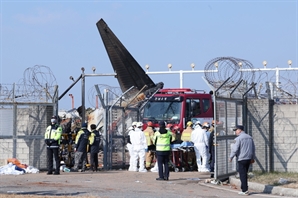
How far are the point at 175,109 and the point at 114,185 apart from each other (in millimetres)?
8461

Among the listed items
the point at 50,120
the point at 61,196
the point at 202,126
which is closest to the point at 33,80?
the point at 50,120

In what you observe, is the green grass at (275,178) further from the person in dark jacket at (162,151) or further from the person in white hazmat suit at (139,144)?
the person in white hazmat suit at (139,144)

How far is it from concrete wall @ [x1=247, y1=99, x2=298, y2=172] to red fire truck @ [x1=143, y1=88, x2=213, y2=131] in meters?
4.44

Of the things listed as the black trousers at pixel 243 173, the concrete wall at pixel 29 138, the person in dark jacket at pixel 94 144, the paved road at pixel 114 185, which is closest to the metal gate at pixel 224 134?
the paved road at pixel 114 185

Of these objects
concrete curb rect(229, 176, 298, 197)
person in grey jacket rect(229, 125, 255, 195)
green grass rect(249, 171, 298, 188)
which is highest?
person in grey jacket rect(229, 125, 255, 195)

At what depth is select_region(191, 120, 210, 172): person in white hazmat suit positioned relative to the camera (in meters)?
22.3

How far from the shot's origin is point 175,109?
25016 millimetres

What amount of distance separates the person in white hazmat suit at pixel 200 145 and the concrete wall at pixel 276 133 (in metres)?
2.06

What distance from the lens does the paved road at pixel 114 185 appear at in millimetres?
15130

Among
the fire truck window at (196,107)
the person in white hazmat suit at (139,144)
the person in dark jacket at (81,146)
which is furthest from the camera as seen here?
the fire truck window at (196,107)

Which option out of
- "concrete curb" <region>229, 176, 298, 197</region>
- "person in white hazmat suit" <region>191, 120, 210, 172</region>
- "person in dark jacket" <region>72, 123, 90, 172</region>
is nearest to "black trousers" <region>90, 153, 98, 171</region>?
"person in dark jacket" <region>72, 123, 90, 172</region>

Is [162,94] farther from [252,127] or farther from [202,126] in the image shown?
[252,127]

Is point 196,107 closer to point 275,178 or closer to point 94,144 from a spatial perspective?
point 94,144

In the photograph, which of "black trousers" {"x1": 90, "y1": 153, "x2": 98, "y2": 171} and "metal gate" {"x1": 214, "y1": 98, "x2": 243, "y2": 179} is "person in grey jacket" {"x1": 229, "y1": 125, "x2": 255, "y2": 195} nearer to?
"metal gate" {"x1": 214, "y1": 98, "x2": 243, "y2": 179}
